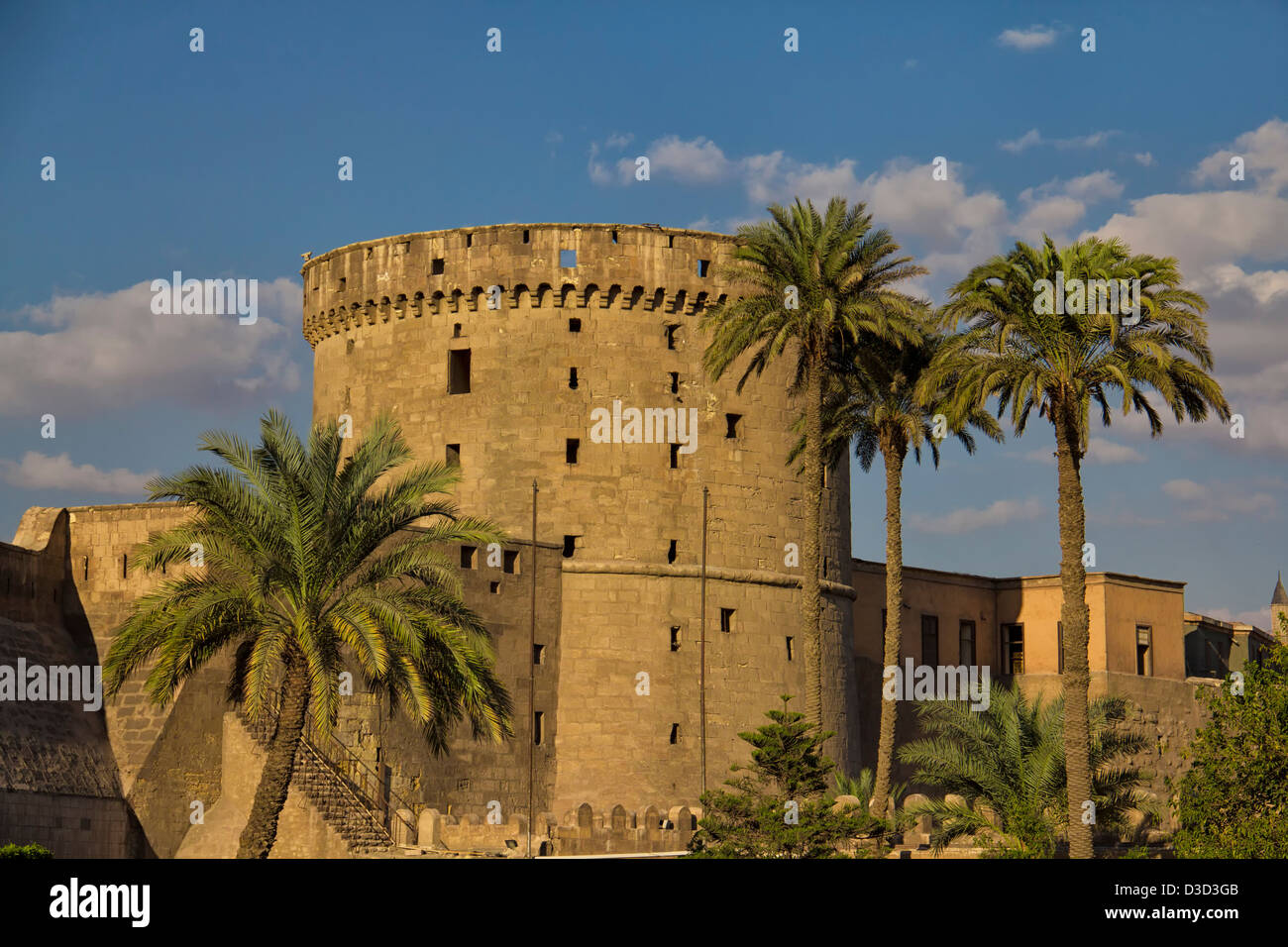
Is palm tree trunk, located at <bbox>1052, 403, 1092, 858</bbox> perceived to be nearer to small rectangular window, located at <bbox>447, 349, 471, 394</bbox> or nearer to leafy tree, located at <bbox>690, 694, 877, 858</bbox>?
leafy tree, located at <bbox>690, 694, 877, 858</bbox>

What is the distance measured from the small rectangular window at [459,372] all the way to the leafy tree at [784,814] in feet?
50.4

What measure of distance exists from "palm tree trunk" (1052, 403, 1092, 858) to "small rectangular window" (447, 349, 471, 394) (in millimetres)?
17244

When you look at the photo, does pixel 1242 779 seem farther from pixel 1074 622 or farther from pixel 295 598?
pixel 295 598

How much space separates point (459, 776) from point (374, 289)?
1285 centimetres

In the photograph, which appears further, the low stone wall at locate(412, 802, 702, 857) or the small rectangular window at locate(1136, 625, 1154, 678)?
the small rectangular window at locate(1136, 625, 1154, 678)

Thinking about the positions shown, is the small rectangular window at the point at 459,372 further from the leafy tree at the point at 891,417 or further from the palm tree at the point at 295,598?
the palm tree at the point at 295,598

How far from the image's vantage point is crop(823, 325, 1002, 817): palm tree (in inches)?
1417

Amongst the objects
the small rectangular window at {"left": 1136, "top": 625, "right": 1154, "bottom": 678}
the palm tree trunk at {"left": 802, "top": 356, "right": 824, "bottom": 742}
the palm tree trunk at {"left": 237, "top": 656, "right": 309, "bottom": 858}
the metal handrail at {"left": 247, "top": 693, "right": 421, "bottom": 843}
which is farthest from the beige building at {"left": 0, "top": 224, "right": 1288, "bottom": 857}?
the small rectangular window at {"left": 1136, "top": 625, "right": 1154, "bottom": 678}

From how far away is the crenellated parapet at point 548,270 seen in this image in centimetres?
4122

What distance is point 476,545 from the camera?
38.4 metres

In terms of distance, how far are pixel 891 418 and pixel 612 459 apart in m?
7.31

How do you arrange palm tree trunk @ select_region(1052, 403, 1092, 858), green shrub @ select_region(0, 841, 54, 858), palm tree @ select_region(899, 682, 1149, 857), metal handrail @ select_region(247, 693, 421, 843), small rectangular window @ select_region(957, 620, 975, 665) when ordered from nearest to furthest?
green shrub @ select_region(0, 841, 54, 858)
palm tree trunk @ select_region(1052, 403, 1092, 858)
palm tree @ select_region(899, 682, 1149, 857)
metal handrail @ select_region(247, 693, 421, 843)
small rectangular window @ select_region(957, 620, 975, 665)
